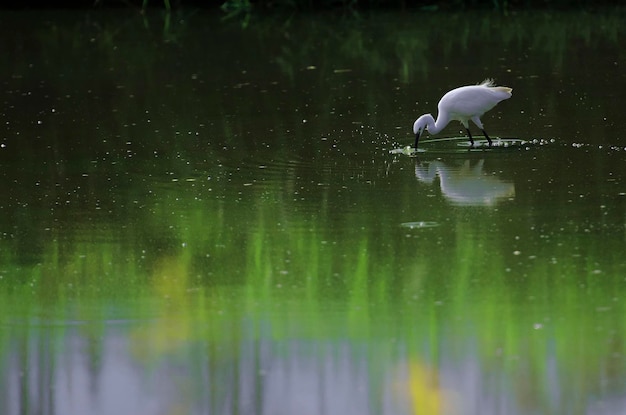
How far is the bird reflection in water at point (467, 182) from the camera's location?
8578 mm

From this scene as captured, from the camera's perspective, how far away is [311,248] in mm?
7453

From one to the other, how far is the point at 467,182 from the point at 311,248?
1980mm

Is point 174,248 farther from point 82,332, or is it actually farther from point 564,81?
point 564,81

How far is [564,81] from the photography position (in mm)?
13961

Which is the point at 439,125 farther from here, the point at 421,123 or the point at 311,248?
the point at 311,248

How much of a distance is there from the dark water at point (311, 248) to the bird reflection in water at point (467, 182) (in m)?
0.03

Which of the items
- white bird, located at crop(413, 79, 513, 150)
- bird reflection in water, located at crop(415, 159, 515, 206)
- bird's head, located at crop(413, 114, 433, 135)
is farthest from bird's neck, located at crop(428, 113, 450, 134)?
bird reflection in water, located at crop(415, 159, 515, 206)

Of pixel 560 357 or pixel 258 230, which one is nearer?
pixel 560 357

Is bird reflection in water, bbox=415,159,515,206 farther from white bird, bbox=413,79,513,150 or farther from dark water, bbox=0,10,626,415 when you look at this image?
white bird, bbox=413,79,513,150

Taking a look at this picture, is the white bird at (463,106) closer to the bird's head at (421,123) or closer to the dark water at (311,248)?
the bird's head at (421,123)

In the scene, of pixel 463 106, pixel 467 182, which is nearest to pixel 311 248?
pixel 467 182

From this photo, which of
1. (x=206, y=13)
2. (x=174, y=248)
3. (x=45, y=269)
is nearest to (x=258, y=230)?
(x=174, y=248)

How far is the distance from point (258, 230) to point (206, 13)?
1565cm

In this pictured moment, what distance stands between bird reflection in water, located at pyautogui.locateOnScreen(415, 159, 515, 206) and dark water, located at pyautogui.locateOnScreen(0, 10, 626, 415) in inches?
1.0
